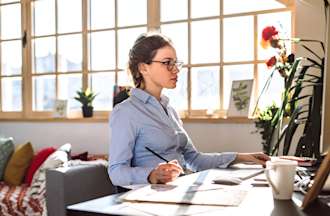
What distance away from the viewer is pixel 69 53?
14.7 feet

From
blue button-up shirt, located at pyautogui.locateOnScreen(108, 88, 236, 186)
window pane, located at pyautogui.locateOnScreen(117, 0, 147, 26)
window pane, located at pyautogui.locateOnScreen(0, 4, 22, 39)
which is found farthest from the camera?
window pane, located at pyautogui.locateOnScreen(0, 4, 22, 39)

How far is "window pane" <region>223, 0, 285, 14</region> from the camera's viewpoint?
135 inches

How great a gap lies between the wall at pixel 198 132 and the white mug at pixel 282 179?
196 cm

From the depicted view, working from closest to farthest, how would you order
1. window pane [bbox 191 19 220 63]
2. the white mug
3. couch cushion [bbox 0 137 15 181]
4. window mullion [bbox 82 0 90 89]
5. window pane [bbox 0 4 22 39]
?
the white mug → window pane [bbox 191 19 220 63] → couch cushion [bbox 0 137 15 181] → window mullion [bbox 82 0 90 89] → window pane [bbox 0 4 22 39]

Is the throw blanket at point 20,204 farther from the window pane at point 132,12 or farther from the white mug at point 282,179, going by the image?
the white mug at point 282,179

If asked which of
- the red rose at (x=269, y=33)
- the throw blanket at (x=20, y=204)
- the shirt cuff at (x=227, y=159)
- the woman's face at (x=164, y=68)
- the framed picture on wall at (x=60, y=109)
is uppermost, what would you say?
the red rose at (x=269, y=33)

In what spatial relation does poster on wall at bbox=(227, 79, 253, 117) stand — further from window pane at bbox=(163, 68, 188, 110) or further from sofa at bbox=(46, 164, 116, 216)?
sofa at bbox=(46, 164, 116, 216)

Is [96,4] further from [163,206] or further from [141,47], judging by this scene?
[163,206]

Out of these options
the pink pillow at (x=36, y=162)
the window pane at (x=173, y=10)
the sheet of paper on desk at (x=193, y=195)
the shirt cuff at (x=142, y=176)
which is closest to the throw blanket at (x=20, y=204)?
the pink pillow at (x=36, y=162)

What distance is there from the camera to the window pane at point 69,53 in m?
4.39

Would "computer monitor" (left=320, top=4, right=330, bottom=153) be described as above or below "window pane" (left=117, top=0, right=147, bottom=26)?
below

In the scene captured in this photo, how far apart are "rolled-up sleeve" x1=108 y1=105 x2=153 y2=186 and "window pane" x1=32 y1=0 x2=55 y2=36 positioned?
3037mm

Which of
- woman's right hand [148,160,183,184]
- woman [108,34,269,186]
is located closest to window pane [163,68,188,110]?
woman [108,34,269,186]

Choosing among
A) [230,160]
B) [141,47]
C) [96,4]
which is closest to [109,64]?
[96,4]
